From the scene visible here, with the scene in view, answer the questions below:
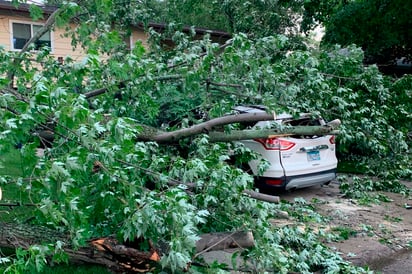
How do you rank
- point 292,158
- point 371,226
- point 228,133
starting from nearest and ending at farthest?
point 228,133 < point 371,226 < point 292,158

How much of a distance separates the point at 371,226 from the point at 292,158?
5.32ft

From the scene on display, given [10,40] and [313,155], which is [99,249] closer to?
[313,155]

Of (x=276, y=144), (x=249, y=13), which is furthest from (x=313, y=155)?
(x=249, y=13)

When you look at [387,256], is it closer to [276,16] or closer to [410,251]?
[410,251]

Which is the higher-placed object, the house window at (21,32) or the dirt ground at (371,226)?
the house window at (21,32)

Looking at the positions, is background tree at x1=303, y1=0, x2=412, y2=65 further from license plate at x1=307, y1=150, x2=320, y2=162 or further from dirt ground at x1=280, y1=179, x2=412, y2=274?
license plate at x1=307, y1=150, x2=320, y2=162

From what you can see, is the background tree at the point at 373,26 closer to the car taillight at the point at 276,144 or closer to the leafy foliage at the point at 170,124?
the leafy foliage at the point at 170,124

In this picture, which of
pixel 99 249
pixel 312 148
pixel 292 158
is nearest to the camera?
pixel 99 249

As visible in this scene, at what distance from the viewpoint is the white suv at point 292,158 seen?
6.87 meters

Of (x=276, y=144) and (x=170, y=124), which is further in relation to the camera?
A: (x=170, y=124)

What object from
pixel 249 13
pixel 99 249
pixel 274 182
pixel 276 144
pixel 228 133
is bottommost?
pixel 274 182

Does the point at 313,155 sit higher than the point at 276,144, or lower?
lower

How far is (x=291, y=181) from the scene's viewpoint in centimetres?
696

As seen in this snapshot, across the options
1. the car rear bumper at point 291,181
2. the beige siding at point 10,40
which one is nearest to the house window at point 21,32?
the beige siding at point 10,40
